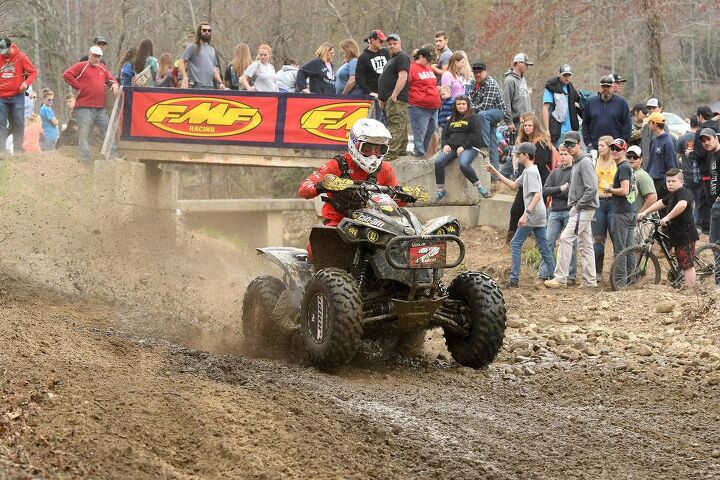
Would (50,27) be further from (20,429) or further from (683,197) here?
(20,429)

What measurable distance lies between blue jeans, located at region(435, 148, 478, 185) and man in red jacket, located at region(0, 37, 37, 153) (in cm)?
643

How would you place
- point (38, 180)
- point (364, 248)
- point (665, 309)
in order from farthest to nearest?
point (38, 180) < point (665, 309) < point (364, 248)

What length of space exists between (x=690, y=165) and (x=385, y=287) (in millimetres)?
8959

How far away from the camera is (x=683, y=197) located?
13172 millimetres

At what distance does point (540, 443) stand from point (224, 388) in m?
2.14

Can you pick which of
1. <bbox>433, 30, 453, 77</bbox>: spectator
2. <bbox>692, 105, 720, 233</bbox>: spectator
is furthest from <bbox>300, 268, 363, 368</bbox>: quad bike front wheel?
<bbox>433, 30, 453, 77</bbox>: spectator

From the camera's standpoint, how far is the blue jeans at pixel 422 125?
653 inches

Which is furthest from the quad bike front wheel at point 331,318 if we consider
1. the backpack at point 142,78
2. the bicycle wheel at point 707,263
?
the backpack at point 142,78

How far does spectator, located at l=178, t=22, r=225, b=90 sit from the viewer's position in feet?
57.3

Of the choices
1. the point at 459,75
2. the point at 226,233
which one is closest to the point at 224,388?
the point at 459,75

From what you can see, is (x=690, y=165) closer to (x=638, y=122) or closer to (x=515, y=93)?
(x=638, y=122)

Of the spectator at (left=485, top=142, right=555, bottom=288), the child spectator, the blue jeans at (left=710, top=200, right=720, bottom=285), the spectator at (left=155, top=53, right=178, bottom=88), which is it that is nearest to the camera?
the child spectator

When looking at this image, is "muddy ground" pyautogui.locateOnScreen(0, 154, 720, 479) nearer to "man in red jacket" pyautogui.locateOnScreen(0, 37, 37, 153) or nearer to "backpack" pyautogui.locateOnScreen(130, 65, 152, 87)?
"man in red jacket" pyautogui.locateOnScreen(0, 37, 37, 153)

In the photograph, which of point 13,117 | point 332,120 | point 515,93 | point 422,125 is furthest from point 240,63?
point 515,93
